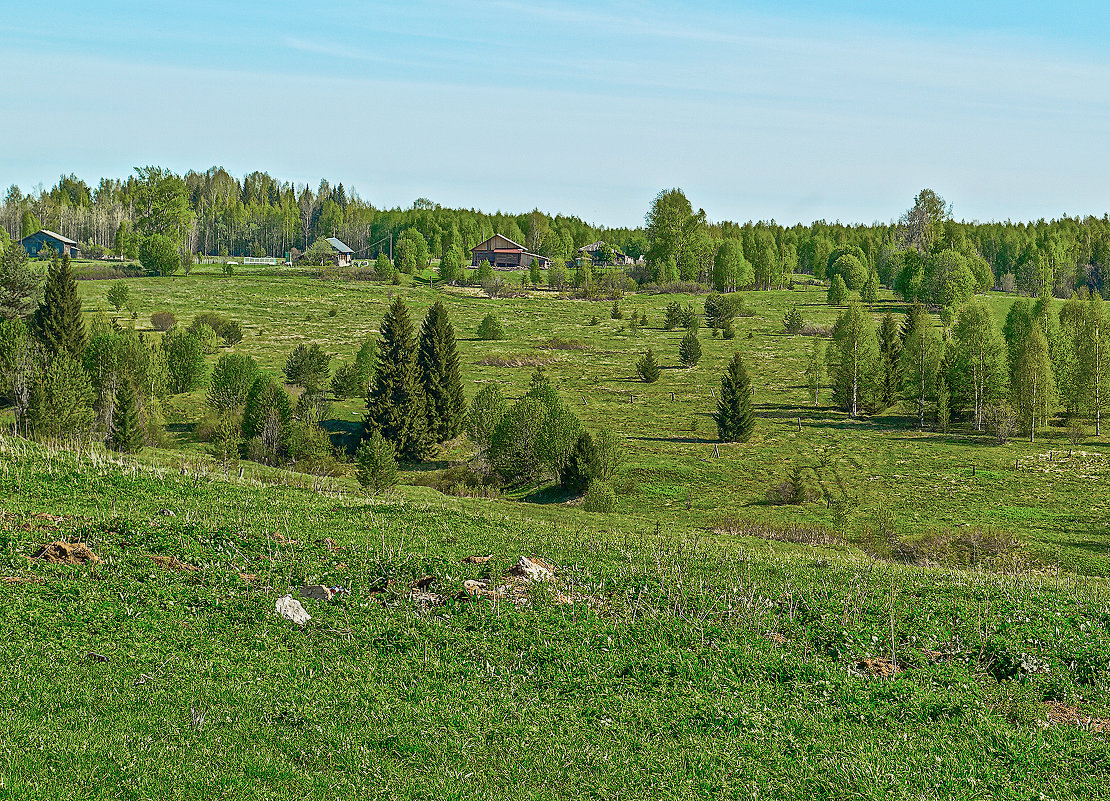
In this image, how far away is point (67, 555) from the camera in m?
17.9

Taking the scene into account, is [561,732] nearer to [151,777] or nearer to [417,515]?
[151,777]

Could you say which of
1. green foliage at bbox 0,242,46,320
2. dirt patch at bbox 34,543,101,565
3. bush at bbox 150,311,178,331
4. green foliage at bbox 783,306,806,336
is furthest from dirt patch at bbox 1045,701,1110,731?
green foliage at bbox 783,306,806,336

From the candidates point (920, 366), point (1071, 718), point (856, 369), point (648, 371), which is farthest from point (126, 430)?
point (920, 366)

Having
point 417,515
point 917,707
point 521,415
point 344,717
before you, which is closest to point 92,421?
point 521,415

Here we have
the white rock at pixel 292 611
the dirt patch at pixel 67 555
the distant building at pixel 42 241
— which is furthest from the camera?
the distant building at pixel 42 241

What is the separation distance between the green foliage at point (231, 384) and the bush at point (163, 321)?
125 ft

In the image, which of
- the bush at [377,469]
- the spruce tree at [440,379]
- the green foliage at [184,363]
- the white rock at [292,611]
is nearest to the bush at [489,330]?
the green foliage at [184,363]

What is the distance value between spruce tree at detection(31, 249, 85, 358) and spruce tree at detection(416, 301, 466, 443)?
2342cm

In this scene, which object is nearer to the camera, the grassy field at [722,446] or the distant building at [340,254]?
the grassy field at [722,446]

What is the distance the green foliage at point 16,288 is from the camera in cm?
6988

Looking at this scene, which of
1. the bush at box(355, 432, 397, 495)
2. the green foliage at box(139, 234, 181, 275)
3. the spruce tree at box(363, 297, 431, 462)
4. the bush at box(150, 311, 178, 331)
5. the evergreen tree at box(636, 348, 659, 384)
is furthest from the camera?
the green foliage at box(139, 234, 181, 275)

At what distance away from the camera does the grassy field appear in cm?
4631

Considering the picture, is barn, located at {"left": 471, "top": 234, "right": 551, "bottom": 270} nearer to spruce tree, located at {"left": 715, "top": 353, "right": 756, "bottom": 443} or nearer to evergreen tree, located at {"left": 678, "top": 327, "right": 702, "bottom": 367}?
evergreen tree, located at {"left": 678, "top": 327, "right": 702, "bottom": 367}

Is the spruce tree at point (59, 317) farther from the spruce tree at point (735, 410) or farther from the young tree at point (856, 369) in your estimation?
→ the young tree at point (856, 369)
